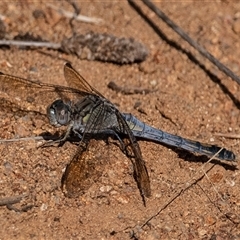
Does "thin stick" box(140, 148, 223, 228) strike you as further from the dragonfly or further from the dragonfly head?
the dragonfly head

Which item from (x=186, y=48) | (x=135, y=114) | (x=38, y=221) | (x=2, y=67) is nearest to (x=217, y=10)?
(x=186, y=48)

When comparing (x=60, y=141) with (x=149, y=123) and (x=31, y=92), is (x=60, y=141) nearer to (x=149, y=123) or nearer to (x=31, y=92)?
(x=31, y=92)

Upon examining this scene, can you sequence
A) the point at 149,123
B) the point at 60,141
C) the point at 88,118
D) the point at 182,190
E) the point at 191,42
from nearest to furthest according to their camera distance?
the point at 182,190 < the point at 60,141 < the point at 88,118 < the point at 149,123 < the point at 191,42

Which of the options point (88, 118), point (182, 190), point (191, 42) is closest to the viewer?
point (182, 190)

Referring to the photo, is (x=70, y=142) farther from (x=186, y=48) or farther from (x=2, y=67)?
(x=186, y=48)

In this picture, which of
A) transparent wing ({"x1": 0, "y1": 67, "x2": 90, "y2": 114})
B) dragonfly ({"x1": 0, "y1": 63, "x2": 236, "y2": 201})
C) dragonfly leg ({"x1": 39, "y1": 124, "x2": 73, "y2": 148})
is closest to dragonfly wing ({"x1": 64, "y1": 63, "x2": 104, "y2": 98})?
dragonfly ({"x1": 0, "y1": 63, "x2": 236, "y2": 201})

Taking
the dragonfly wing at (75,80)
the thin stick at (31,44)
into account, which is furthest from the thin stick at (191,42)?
the dragonfly wing at (75,80)

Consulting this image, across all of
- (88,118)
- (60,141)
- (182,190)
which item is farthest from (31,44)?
(182,190)
